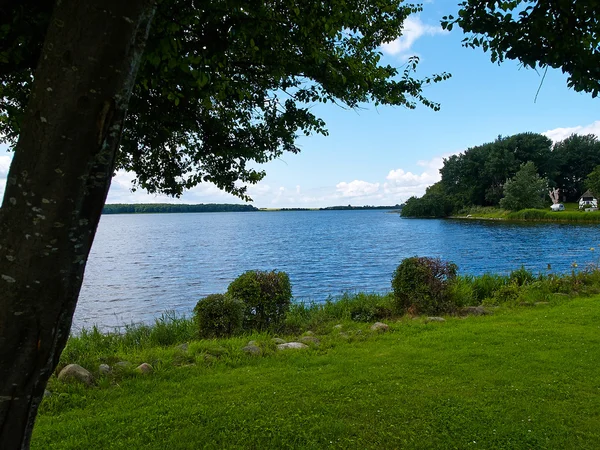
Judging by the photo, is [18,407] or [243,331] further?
[243,331]

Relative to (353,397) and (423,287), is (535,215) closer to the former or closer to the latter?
(423,287)

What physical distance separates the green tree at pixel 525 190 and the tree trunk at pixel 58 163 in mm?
90732

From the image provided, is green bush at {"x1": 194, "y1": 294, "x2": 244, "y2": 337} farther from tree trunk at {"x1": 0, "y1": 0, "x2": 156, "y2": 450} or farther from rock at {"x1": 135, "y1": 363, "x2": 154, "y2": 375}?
tree trunk at {"x1": 0, "y1": 0, "x2": 156, "y2": 450}

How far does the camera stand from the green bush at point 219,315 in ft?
30.2

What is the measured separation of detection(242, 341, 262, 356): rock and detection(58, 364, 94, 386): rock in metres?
2.51

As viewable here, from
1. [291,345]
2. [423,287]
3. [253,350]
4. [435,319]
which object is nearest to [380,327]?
[435,319]

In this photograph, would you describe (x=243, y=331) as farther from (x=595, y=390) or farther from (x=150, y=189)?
(x=595, y=390)

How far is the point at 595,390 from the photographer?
5336 millimetres

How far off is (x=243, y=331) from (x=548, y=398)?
6211 millimetres

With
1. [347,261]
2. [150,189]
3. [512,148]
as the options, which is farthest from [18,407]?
[512,148]

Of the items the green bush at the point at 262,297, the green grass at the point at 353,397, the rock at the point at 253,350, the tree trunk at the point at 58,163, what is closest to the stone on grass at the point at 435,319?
the green grass at the point at 353,397

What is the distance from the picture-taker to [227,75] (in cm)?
450

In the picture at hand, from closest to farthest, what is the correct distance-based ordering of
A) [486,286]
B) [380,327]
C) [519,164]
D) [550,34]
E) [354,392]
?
[550,34]
[354,392]
[380,327]
[486,286]
[519,164]

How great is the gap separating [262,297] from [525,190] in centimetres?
8586
